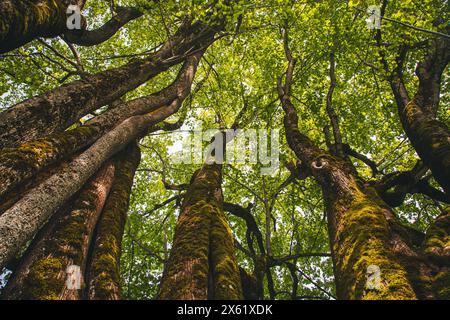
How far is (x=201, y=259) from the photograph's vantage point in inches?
168

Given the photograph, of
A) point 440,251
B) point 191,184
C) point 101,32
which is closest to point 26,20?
point 101,32

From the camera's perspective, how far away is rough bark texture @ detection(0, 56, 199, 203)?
3834 millimetres

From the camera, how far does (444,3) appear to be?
9.34 m

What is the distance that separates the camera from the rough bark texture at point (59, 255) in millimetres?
3614

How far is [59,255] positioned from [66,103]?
3024 mm

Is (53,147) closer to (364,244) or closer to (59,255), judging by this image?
(59,255)

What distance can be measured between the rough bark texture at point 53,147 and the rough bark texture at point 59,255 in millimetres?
890

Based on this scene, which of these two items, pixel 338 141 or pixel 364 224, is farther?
pixel 338 141

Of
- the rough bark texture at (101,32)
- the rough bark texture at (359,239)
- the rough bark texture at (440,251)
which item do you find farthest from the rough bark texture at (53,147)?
the rough bark texture at (440,251)

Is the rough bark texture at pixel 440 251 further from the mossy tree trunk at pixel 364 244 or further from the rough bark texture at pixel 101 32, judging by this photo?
the rough bark texture at pixel 101 32
